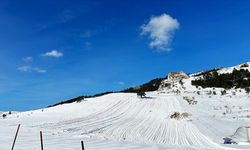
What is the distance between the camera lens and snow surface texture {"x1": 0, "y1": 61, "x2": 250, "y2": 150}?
16.2m

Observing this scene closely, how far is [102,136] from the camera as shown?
18328mm

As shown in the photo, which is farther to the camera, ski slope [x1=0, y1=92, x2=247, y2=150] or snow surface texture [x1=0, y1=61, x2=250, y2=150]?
snow surface texture [x1=0, y1=61, x2=250, y2=150]

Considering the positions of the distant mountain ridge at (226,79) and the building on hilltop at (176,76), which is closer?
the distant mountain ridge at (226,79)

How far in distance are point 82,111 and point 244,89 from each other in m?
18.4

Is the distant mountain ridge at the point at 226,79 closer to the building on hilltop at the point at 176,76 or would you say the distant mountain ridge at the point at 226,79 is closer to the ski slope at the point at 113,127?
the building on hilltop at the point at 176,76

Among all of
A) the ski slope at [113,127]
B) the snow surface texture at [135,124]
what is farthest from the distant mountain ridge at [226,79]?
the ski slope at [113,127]

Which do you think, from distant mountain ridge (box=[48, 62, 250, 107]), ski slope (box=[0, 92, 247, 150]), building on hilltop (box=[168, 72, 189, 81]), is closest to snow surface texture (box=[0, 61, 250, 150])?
ski slope (box=[0, 92, 247, 150])

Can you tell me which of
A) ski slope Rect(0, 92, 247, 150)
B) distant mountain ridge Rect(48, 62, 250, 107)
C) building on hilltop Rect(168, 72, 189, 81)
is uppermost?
building on hilltop Rect(168, 72, 189, 81)

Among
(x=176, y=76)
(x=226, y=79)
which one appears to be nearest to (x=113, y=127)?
(x=226, y=79)

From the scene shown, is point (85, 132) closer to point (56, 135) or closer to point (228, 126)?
point (56, 135)

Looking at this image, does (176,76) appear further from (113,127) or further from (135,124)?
(113,127)

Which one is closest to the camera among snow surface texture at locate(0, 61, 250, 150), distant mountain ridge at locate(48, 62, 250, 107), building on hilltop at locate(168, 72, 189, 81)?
snow surface texture at locate(0, 61, 250, 150)

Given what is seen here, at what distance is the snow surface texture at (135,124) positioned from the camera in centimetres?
1616

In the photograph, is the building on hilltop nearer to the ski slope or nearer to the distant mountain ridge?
the distant mountain ridge
